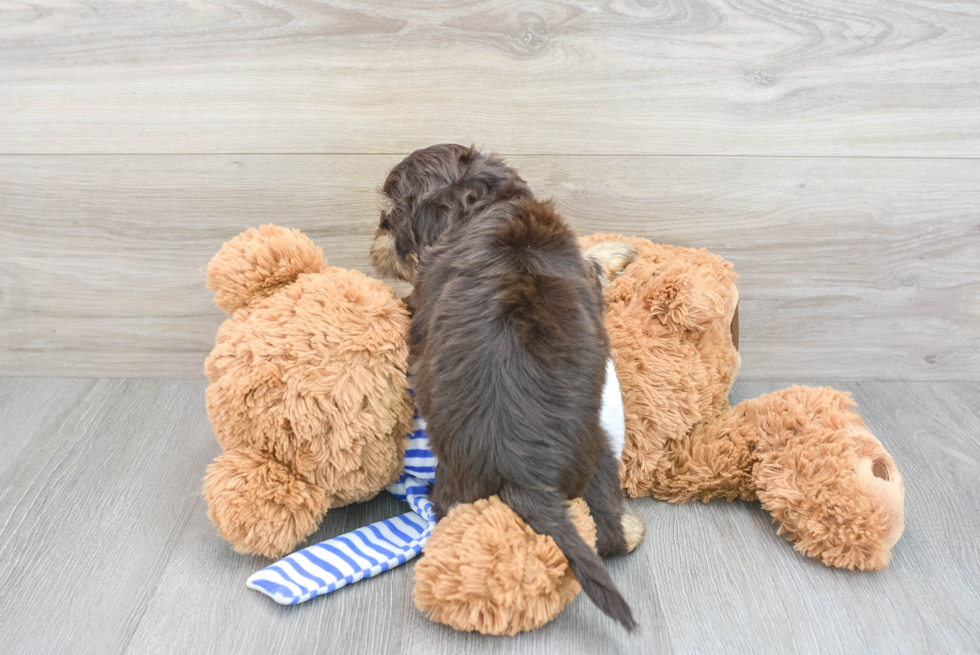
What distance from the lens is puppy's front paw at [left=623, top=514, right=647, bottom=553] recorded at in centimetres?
96

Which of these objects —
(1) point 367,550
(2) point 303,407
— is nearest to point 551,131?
(2) point 303,407

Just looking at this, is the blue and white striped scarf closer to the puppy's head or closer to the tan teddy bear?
the tan teddy bear

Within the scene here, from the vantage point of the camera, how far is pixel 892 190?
1308 mm

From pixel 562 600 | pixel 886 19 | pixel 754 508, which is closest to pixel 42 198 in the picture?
pixel 562 600

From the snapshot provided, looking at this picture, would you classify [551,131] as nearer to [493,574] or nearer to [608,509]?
[608,509]

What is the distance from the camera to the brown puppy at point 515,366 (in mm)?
802

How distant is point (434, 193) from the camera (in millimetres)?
933

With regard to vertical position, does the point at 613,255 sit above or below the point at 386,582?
above

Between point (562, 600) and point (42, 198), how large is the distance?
1261mm

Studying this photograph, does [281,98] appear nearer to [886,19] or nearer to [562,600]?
[562,600]

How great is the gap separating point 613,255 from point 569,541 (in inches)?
20.0

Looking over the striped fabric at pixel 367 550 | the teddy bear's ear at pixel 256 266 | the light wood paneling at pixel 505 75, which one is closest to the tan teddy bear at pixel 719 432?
the striped fabric at pixel 367 550

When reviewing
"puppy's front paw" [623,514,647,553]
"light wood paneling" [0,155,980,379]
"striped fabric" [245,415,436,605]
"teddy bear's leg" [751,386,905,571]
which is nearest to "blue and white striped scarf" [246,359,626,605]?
"striped fabric" [245,415,436,605]

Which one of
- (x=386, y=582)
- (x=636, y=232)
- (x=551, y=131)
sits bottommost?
(x=386, y=582)
